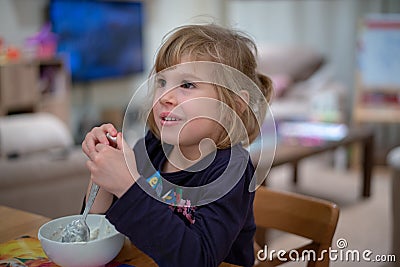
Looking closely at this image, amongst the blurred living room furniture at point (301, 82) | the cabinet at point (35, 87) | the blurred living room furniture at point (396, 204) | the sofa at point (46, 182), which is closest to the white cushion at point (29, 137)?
the sofa at point (46, 182)

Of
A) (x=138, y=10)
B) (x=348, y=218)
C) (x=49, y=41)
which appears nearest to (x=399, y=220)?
(x=348, y=218)

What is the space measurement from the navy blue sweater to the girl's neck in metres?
0.02

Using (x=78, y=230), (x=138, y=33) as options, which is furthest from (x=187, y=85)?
(x=138, y=33)

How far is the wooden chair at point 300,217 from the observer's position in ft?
4.09

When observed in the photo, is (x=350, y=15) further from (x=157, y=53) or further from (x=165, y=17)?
(x=157, y=53)

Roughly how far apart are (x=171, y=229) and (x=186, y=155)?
0.93 feet

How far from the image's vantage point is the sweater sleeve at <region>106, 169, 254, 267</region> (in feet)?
2.76

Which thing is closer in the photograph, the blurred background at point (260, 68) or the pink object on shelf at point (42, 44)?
the blurred background at point (260, 68)

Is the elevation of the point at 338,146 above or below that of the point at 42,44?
below

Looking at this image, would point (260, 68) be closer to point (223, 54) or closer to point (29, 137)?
point (29, 137)

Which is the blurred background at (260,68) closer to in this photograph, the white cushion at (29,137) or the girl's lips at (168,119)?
the white cushion at (29,137)

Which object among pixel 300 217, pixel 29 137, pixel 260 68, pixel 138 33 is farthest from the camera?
pixel 138 33

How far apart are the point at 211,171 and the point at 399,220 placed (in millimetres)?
1369

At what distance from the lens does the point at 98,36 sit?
488cm
